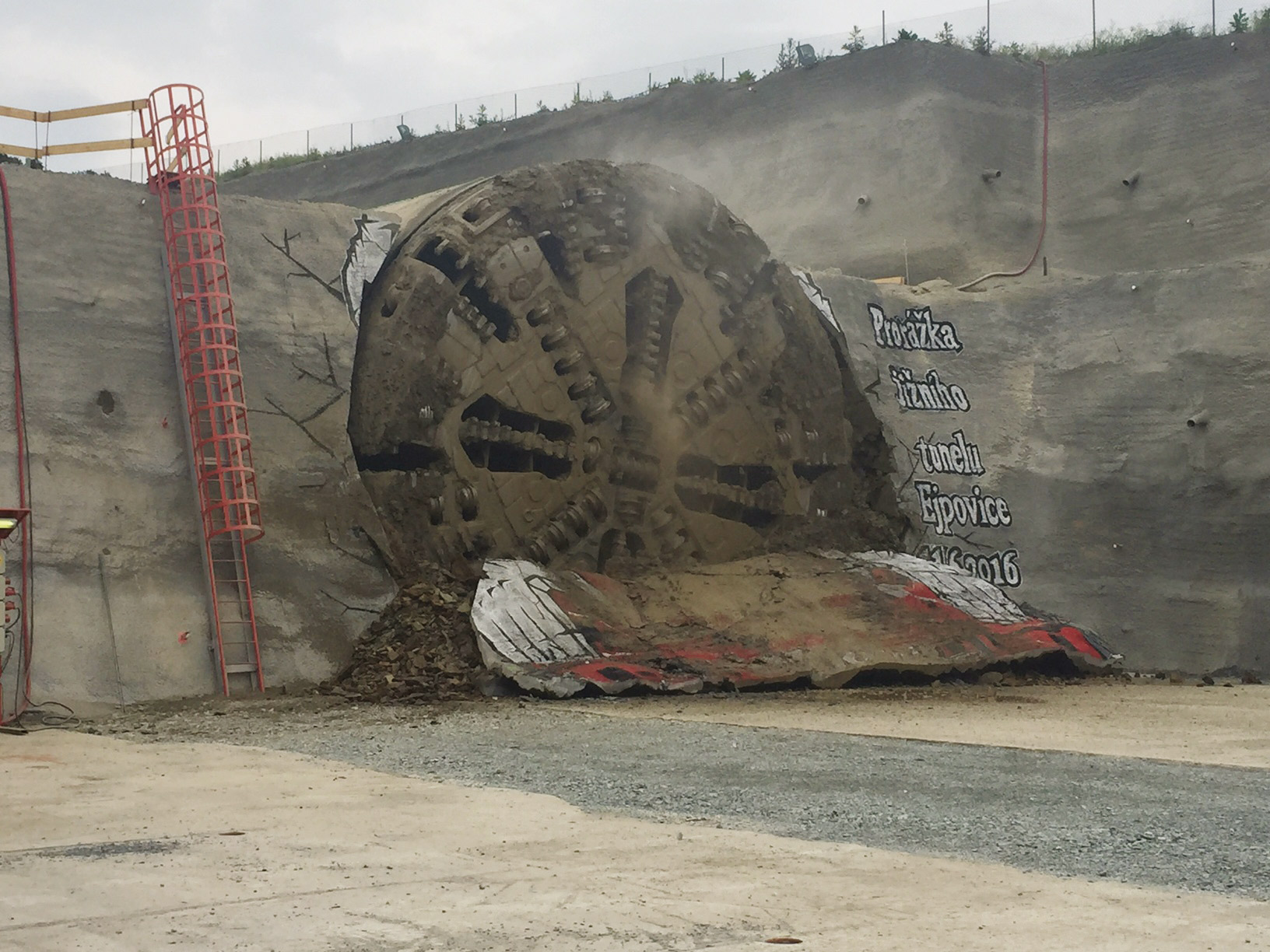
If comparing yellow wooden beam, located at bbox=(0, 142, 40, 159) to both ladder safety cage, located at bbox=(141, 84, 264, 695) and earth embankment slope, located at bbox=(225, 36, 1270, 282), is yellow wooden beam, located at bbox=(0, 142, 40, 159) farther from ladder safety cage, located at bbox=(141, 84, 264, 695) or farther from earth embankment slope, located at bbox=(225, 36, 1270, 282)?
earth embankment slope, located at bbox=(225, 36, 1270, 282)

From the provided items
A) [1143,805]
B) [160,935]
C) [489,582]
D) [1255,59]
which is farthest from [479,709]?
[1255,59]

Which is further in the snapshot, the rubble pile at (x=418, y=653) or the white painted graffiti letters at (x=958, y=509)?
the white painted graffiti letters at (x=958, y=509)

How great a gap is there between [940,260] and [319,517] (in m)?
18.8

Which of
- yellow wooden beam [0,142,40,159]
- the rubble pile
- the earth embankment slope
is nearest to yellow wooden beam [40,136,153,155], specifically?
yellow wooden beam [0,142,40,159]

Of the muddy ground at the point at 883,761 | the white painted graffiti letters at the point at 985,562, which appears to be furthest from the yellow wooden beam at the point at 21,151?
the white painted graffiti letters at the point at 985,562

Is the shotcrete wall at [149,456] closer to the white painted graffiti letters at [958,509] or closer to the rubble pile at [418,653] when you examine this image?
the rubble pile at [418,653]

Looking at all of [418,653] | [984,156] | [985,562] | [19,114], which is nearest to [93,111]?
[19,114]

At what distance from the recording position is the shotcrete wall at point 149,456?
39.3 feet

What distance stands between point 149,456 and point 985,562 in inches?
470

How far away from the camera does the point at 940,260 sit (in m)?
29.2

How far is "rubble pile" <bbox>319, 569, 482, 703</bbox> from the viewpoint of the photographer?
40.5 ft

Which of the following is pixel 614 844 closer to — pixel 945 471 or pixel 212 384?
pixel 212 384

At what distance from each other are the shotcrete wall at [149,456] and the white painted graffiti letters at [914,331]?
886 cm

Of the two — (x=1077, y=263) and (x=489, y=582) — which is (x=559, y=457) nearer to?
(x=489, y=582)
